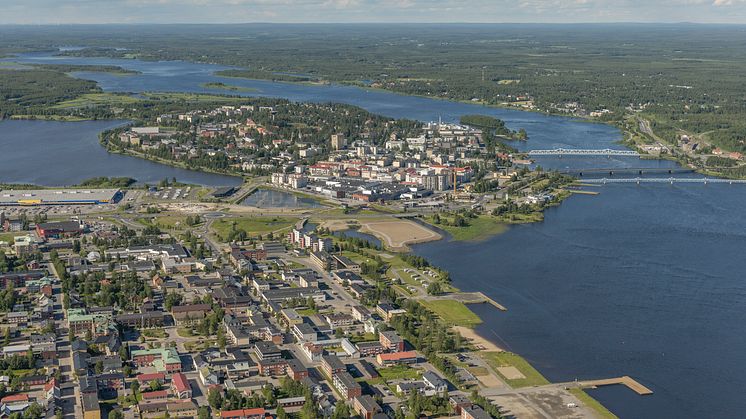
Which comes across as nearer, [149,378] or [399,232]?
[149,378]

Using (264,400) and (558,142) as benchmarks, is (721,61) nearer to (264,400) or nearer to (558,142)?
(558,142)

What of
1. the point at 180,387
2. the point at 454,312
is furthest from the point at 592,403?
the point at 180,387

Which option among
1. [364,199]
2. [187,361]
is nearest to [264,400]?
[187,361]

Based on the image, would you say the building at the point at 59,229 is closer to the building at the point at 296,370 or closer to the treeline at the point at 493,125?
the building at the point at 296,370

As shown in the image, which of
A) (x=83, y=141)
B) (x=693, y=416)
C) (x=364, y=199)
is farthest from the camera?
(x=83, y=141)

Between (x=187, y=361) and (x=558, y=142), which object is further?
(x=558, y=142)

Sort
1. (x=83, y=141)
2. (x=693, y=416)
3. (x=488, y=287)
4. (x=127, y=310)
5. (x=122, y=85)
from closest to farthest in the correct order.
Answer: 1. (x=693, y=416)
2. (x=127, y=310)
3. (x=488, y=287)
4. (x=83, y=141)
5. (x=122, y=85)

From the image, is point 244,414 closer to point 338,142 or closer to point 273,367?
point 273,367
